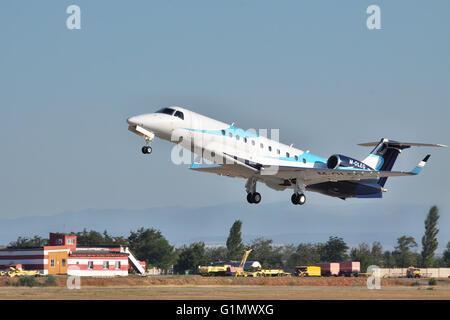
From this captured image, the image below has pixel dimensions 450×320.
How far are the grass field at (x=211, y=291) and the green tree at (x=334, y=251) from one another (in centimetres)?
3006

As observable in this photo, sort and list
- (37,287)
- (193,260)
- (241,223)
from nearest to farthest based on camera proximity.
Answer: (37,287) < (193,260) < (241,223)

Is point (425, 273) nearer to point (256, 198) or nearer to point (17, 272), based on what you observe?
point (17, 272)

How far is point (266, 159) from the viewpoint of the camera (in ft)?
129

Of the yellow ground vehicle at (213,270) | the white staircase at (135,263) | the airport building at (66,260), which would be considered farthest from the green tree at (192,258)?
the airport building at (66,260)

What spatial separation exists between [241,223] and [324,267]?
29.0 metres

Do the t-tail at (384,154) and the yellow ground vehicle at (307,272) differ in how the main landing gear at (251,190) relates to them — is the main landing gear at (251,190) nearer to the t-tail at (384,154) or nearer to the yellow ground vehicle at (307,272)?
the t-tail at (384,154)

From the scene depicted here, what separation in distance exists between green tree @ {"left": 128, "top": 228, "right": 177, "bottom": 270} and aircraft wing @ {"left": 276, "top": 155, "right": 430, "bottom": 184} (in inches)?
2257

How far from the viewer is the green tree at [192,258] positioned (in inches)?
3652

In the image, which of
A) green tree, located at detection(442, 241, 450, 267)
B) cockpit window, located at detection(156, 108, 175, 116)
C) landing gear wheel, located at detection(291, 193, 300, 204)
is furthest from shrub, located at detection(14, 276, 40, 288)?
green tree, located at detection(442, 241, 450, 267)

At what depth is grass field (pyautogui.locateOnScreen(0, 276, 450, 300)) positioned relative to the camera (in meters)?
39.9

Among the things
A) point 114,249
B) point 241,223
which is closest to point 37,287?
point 114,249

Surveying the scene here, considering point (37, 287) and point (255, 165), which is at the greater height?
point (255, 165)

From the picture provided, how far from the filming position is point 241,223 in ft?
347
